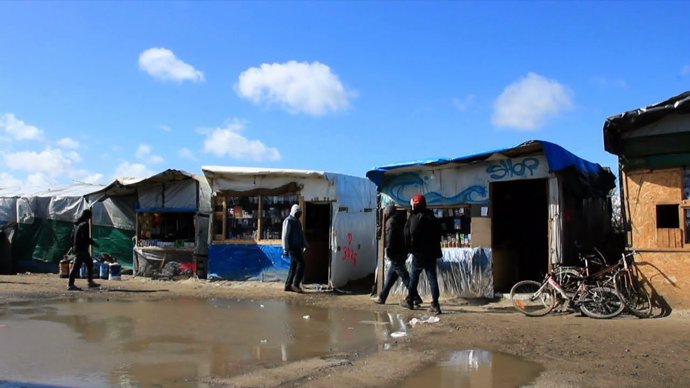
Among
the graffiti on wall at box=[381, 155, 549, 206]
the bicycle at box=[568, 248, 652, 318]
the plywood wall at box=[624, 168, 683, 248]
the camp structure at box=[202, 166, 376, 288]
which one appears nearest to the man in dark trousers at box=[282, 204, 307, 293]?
the camp structure at box=[202, 166, 376, 288]

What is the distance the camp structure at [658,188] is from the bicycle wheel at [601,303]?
912mm

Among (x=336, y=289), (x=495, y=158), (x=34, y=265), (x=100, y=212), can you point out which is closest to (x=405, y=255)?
(x=495, y=158)

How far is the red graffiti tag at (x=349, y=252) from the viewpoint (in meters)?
14.4

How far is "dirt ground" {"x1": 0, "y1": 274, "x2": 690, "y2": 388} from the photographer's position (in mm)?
5445

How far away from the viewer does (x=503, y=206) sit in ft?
42.3

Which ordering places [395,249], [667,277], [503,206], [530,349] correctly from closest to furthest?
1. [530,349]
2. [667,277]
3. [395,249]
4. [503,206]

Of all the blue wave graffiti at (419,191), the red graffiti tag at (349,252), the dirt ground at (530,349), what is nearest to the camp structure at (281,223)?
the red graffiti tag at (349,252)

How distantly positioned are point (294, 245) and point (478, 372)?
7.60 m

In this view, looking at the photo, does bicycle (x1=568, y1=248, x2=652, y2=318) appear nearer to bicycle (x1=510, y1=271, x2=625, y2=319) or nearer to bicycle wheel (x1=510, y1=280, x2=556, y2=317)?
bicycle (x1=510, y1=271, x2=625, y2=319)

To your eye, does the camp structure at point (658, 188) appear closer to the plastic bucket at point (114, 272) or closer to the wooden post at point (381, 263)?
the wooden post at point (381, 263)

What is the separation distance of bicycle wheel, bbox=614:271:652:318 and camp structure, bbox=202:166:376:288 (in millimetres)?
6567

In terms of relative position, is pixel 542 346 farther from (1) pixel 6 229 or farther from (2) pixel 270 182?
(1) pixel 6 229

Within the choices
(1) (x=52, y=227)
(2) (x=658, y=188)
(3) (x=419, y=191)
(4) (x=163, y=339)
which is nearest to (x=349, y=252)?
(3) (x=419, y=191)

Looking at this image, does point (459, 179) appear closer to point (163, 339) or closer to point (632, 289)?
point (632, 289)
